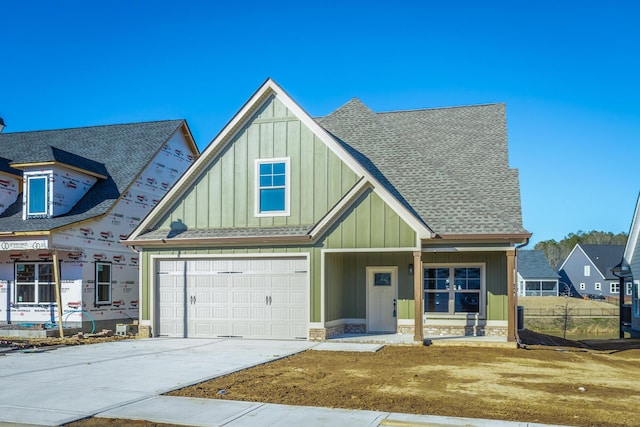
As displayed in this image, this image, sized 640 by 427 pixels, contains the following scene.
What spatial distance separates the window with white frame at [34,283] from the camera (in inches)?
888

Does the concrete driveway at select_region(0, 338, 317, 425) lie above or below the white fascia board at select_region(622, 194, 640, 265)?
below

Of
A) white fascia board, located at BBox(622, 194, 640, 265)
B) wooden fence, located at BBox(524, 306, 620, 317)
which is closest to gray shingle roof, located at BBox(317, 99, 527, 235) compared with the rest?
white fascia board, located at BBox(622, 194, 640, 265)

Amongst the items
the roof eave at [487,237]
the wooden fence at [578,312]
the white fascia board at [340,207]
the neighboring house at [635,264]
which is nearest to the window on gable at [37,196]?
the white fascia board at [340,207]

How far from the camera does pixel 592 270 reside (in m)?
75.9

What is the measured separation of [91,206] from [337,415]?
17426 millimetres

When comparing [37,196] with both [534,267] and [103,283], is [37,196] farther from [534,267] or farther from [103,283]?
[534,267]

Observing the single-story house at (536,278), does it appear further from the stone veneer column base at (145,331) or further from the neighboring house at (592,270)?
the stone veneer column base at (145,331)

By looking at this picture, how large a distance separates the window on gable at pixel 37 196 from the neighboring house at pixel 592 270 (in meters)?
64.5

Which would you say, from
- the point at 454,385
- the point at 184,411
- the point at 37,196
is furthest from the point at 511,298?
the point at 37,196

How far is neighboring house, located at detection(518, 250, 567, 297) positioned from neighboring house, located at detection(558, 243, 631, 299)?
5640 mm

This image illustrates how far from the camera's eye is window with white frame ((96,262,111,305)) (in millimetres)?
22922

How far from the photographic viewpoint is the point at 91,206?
915 inches

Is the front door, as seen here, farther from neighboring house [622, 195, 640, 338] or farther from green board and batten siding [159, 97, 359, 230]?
neighboring house [622, 195, 640, 338]

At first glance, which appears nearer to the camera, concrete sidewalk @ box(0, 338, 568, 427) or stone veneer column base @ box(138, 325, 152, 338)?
concrete sidewalk @ box(0, 338, 568, 427)
